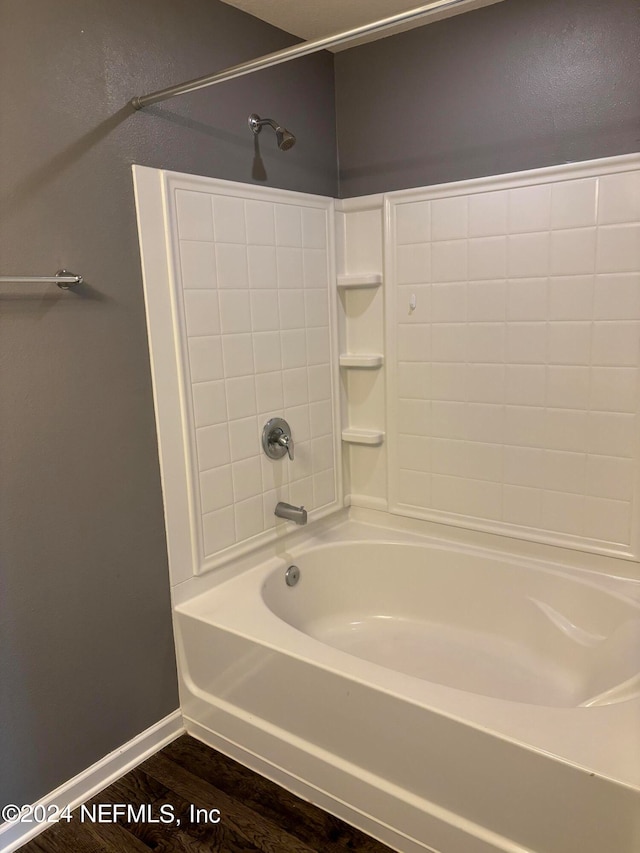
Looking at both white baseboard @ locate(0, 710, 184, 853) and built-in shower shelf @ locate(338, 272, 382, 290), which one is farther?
built-in shower shelf @ locate(338, 272, 382, 290)

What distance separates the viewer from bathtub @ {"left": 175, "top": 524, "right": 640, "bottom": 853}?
1427mm

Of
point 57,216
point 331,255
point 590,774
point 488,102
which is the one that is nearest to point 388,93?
point 488,102

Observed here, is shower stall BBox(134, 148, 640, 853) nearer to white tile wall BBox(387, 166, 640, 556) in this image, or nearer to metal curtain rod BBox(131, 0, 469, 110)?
white tile wall BBox(387, 166, 640, 556)

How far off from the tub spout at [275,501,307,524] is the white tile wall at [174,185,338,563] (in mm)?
37

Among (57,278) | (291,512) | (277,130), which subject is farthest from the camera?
(291,512)

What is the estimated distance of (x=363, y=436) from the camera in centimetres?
263

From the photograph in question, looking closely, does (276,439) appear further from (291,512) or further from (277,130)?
(277,130)

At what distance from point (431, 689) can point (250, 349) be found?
1223 mm

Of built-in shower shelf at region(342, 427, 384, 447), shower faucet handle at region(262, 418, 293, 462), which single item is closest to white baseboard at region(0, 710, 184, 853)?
shower faucet handle at region(262, 418, 293, 462)

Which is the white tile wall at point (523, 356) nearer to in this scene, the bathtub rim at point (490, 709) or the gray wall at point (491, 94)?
the gray wall at point (491, 94)

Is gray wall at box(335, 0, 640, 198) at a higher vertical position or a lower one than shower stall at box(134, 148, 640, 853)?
higher

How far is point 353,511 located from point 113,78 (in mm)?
1832

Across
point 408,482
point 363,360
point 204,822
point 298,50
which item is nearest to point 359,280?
point 363,360

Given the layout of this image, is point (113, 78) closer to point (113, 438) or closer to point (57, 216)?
point (57, 216)
